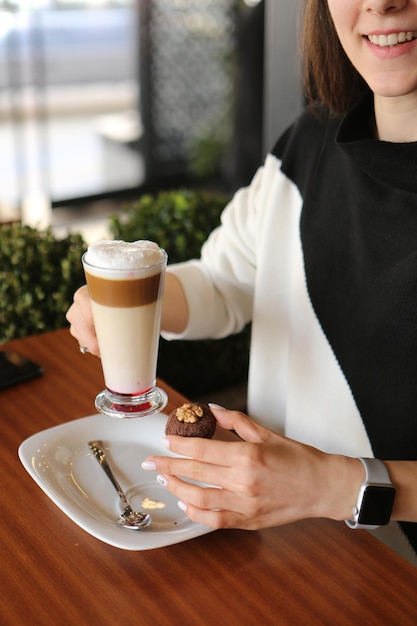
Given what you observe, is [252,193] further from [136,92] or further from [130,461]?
[136,92]

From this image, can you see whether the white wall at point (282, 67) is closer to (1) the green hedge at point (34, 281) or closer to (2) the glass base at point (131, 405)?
(1) the green hedge at point (34, 281)

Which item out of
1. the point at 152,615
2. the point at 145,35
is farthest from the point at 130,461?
the point at 145,35

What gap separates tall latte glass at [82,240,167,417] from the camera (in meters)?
1.11

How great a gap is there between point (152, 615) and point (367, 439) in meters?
0.64

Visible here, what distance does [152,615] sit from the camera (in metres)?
0.94

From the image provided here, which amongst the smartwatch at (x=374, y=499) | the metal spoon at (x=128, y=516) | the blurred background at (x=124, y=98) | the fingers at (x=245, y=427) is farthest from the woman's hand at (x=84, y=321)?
the blurred background at (x=124, y=98)

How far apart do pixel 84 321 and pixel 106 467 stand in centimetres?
28

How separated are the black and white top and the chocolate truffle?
0.39 m

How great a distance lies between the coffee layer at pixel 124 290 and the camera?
3.67 ft

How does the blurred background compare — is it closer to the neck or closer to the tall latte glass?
the neck

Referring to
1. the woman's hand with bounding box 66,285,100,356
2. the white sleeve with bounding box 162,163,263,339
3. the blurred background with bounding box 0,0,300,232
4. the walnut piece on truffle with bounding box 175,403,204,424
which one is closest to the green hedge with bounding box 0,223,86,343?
the white sleeve with bounding box 162,163,263,339

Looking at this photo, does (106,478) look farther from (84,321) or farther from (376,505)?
(376,505)

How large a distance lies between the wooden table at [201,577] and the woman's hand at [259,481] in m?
0.05

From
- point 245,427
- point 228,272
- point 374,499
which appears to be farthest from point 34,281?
point 374,499
